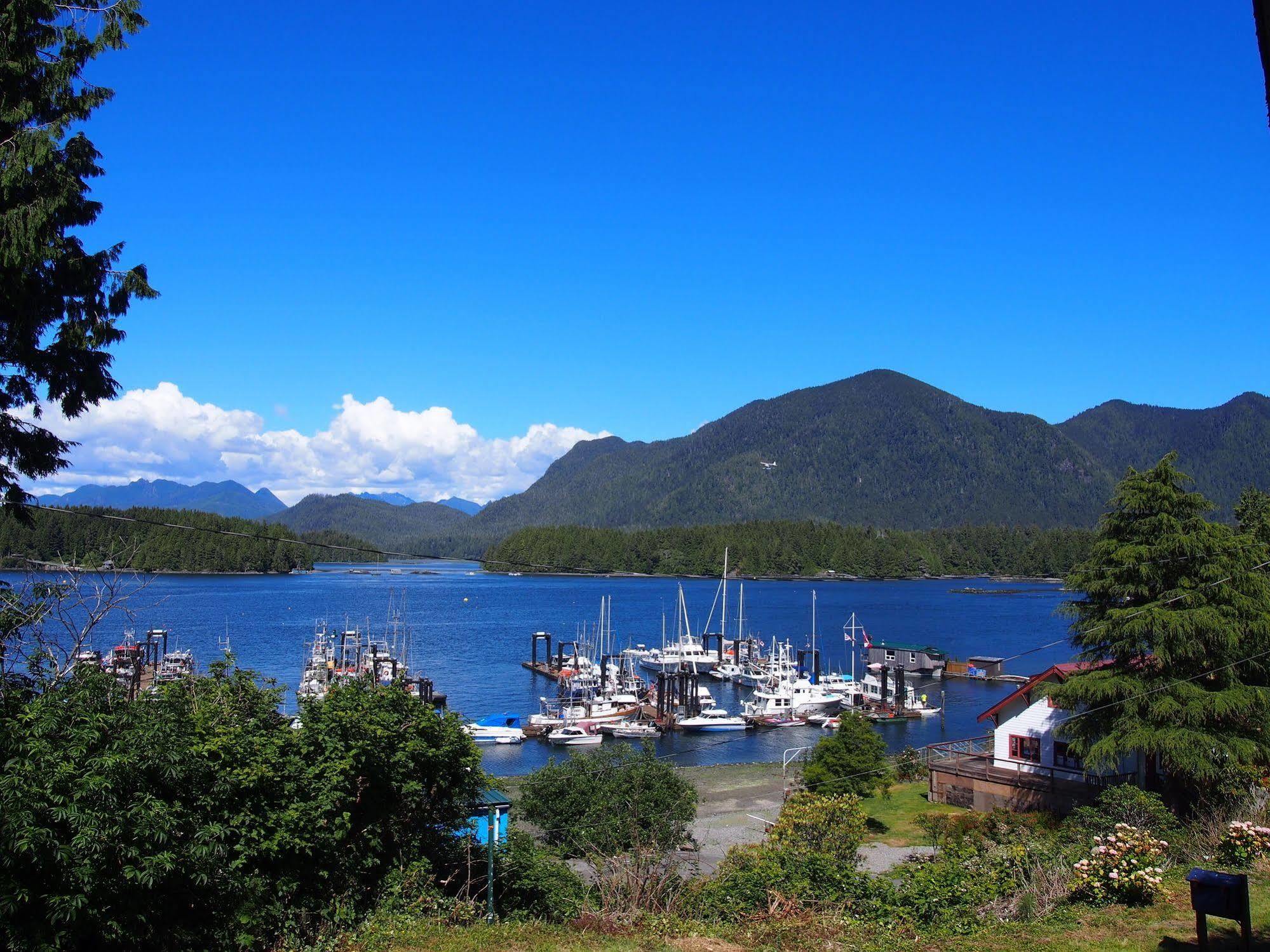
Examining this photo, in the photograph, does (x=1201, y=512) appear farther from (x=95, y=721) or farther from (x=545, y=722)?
(x=545, y=722)

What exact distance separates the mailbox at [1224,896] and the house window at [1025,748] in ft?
56.1

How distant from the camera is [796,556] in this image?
540 feet

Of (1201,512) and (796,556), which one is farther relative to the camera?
(796,556)

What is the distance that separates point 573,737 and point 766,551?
411 feet

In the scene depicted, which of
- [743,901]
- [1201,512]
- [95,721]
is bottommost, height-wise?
[743,901]

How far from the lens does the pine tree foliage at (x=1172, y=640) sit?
57.5 feet

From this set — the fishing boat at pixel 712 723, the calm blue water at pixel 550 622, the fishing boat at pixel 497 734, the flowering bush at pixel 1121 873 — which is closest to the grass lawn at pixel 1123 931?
the flowering bush at pixel 1121 873

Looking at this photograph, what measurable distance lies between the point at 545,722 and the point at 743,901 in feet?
109

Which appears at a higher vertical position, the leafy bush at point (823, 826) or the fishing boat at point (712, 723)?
the leafy bush at point (823, 826)

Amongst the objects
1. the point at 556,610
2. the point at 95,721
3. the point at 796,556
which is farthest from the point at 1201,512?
the point at 796,556

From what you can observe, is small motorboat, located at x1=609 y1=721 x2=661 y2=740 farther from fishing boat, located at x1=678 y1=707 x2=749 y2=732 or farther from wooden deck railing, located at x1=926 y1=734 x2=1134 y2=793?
wooden deck railing, located at x1=926 y1=734 x2=1134 y2=793

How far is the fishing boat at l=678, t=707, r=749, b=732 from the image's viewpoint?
44.2m

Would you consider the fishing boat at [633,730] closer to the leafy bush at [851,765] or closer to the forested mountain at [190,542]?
the leafy bush at [851,765]

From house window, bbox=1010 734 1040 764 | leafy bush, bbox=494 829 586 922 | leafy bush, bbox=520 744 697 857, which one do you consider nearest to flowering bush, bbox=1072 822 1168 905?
leafy bush, bbox=494 829 586 922
